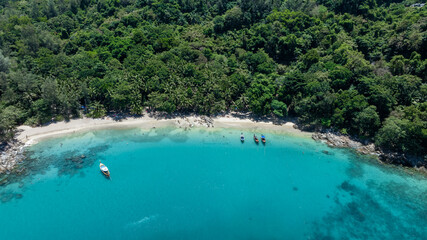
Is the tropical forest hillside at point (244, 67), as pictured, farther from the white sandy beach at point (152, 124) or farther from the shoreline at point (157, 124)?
the white sandy beach at point (152, 124)

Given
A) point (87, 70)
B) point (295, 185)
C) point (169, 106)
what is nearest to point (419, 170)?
point (295, 185)

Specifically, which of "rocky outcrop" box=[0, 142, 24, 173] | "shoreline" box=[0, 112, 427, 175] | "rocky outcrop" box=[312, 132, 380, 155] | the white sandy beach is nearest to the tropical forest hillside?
"rocky outcrop" box=[312, 132, 380, 155]

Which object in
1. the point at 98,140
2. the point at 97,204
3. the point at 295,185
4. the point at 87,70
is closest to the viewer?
the point at 97,204

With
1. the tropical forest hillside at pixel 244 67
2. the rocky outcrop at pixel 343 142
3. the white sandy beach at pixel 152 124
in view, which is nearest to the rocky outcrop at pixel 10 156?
the tropical forest hillside at pixel 244 67

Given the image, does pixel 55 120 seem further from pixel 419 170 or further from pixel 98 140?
pixel 419 170

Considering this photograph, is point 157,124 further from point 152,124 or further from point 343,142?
point 343,142

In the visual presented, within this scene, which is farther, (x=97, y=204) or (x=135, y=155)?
(x=135, y=155)
